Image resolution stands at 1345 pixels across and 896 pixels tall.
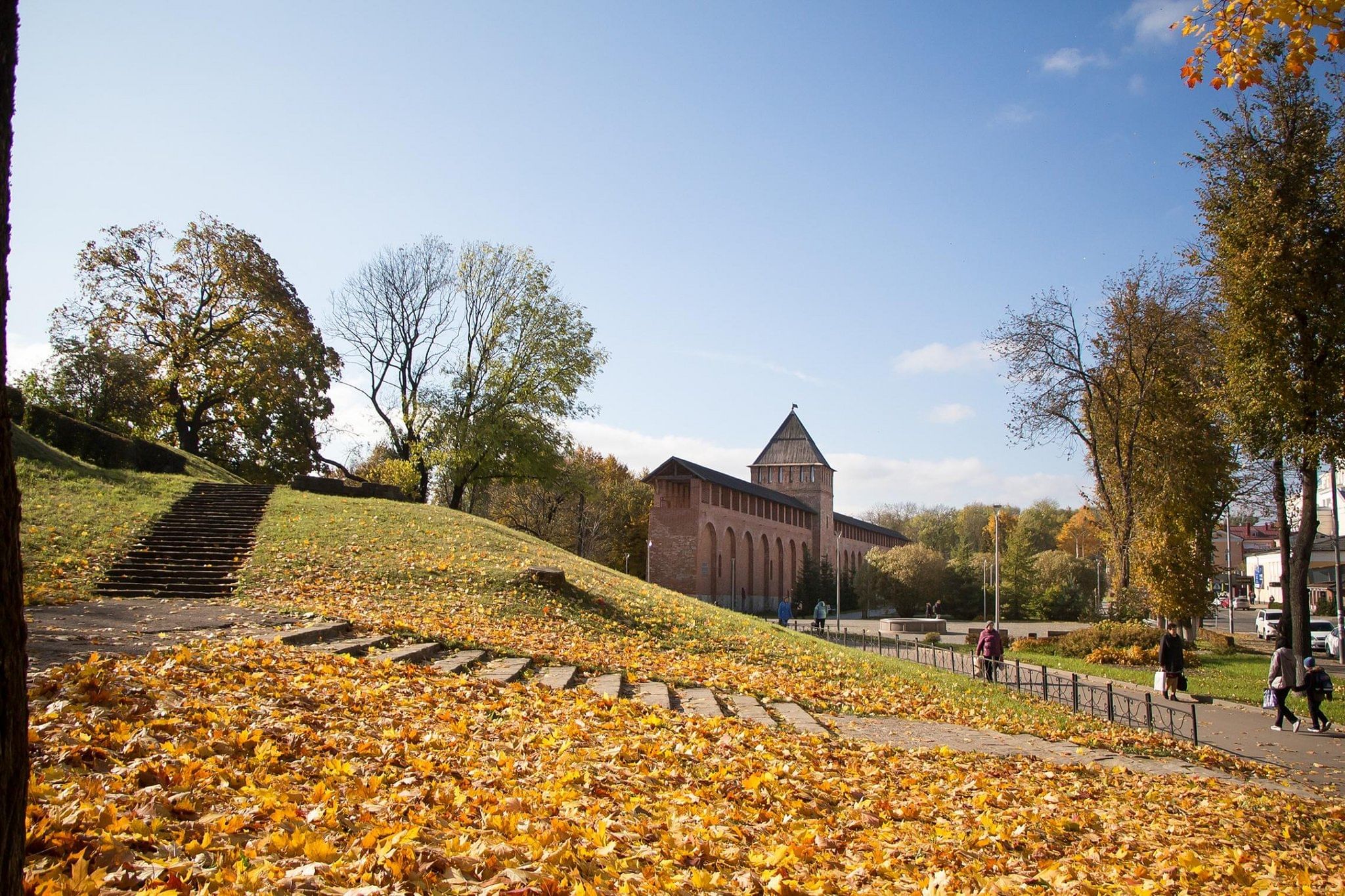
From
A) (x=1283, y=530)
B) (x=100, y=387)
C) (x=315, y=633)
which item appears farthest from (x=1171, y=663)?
(x=100, y=387)

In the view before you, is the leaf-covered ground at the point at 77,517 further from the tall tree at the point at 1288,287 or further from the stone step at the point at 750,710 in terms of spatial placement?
the tall tree at the point at 1288,287

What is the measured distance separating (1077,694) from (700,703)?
766 centimetres

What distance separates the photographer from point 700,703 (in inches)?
370

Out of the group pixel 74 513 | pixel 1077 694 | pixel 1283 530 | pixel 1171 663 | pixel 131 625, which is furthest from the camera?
pixel 1283 530

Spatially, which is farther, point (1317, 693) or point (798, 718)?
point (1317, 693)

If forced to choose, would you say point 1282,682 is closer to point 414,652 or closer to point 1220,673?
point 1220,673

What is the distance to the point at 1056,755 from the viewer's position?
27.3ft

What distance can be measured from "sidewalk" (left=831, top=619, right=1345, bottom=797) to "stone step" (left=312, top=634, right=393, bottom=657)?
418 inches

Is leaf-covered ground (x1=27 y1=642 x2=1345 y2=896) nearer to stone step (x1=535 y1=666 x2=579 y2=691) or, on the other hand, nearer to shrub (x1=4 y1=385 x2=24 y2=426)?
stone step (x1=535 y1=666 x2=579 y2=691)

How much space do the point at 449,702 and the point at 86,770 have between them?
3380 mm

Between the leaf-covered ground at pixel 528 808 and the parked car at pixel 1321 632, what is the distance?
1151 inches

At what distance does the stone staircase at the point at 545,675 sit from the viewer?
28.9ft

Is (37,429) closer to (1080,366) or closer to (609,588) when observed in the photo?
(609,588)

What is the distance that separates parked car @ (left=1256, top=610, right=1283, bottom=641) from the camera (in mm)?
37422
